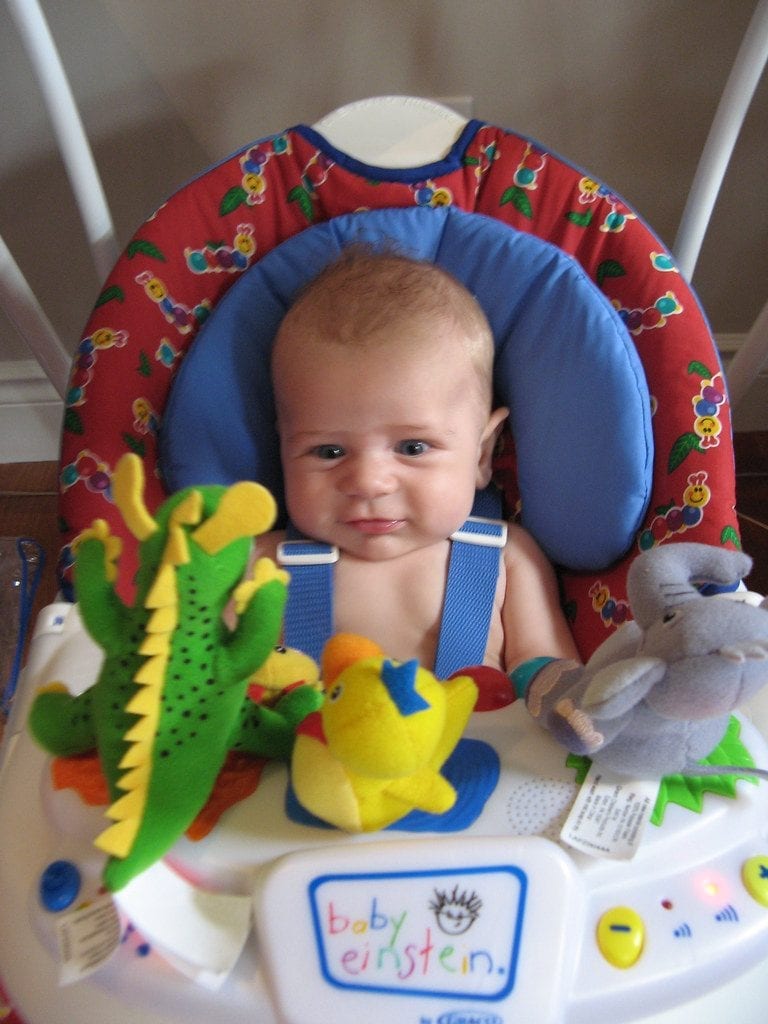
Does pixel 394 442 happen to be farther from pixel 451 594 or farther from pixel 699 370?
pixel 699 370

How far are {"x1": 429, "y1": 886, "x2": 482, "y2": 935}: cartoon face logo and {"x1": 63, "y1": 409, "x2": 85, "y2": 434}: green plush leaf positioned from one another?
1.96ft

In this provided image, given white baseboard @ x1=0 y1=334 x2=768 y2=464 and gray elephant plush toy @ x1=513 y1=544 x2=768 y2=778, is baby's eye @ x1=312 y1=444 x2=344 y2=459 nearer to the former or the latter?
gray elephant plush toy @ x1=513 y1=544 x2=768 y2=778

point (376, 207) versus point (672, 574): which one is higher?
point (376, 207)

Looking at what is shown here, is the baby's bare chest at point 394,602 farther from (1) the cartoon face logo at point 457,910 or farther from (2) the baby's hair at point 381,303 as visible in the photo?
(1) the cartoon face logo at point 457,910

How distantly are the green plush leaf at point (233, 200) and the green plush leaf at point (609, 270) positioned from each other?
0.40m

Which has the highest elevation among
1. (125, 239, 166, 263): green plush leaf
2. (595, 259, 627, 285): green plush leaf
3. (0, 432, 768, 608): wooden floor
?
(125, 239, 166, 263): green plush leaf

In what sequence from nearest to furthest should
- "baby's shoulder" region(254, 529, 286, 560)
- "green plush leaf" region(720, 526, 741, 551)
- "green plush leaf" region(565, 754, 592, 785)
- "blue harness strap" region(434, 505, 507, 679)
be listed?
"green plush leaf" region(565, 754, 592, 785)
"green plush leaf" region(720, 526, 741, 551)
"blue harness strap" region(434, 505, 507, 679)
"baby's shoulder" region(254, 529, 286, 560)

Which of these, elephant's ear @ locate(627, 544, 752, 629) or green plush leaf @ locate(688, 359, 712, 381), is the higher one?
green plush leaf @ locate(688, 359, 712, 381)

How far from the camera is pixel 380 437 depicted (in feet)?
2.92

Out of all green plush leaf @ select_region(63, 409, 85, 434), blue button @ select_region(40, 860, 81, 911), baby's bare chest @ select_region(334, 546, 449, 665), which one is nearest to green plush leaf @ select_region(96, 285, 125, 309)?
green plush leaf @ select_region(63, 409, 85, 434)

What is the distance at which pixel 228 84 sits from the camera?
129 centimetres

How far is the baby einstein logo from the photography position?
0.51 m

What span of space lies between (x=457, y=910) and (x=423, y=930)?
2cm

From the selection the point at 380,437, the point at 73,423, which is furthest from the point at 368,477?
the point at 73,423
